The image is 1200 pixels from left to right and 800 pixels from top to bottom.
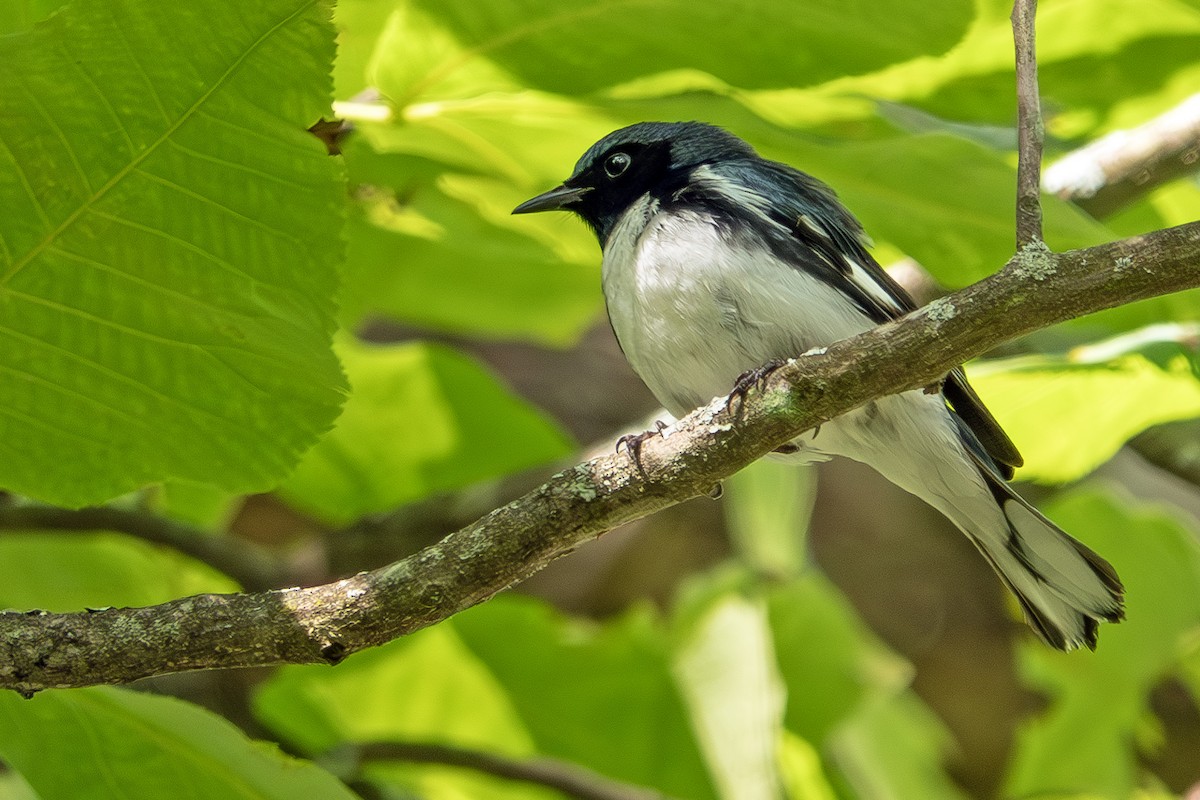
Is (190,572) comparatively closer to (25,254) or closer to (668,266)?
(668,266)

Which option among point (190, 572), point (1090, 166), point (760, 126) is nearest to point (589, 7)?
point (760, 126)

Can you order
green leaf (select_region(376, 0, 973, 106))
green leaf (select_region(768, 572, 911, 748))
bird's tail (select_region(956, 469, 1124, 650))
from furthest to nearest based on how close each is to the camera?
green leaf (select_region(768, 572, 911, 748)), bird's tail (select_region(956, 469, 1124, 650)), green leaf (select_region(376, 0, 973, 106))

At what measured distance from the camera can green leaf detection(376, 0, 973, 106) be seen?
4.85 feet

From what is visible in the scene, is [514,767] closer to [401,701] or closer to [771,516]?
[401,701]

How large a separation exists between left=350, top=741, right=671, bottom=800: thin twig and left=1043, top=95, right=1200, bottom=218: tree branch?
1206 millimetres

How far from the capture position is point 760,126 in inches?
59.9

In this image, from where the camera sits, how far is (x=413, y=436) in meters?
2.28

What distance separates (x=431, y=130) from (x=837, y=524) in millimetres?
3611

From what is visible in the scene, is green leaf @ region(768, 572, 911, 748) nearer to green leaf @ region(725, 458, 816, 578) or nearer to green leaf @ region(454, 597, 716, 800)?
green leaf @ region(725, 458, 816, 578)

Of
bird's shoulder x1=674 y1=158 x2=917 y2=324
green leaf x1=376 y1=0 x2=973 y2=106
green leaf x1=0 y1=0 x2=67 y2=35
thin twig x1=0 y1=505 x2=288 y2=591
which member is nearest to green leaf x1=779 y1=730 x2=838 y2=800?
bird's shoulder x1=674 y1=158 x2=917 y2=324

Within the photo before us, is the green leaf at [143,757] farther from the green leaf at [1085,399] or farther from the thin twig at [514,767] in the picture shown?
the green leaf at [1085,399]

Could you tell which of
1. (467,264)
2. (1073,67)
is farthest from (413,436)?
(1073,67)

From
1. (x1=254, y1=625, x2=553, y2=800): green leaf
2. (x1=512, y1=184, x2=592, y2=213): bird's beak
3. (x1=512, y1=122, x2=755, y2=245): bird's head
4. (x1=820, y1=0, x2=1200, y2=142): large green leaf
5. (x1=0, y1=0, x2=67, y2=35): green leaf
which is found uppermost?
(x1=512, y1=122, x2=755, y2=245): bird's head

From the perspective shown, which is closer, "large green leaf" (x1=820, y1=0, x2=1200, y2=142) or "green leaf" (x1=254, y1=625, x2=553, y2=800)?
"large green leaf" (x1=820, y1=0, x2=1200, y2=142)
